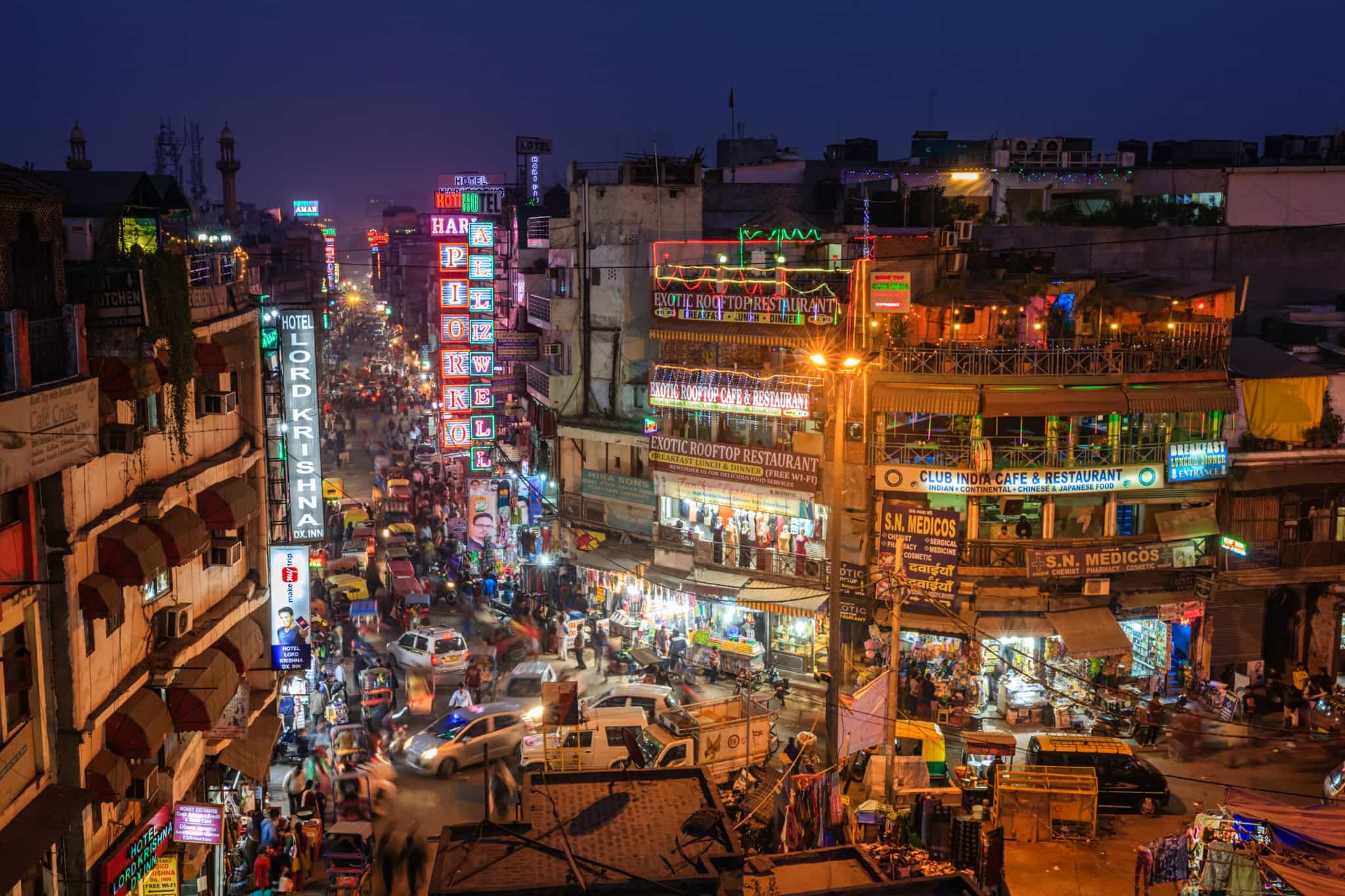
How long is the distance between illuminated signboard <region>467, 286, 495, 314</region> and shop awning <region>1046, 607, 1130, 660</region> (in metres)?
20.5

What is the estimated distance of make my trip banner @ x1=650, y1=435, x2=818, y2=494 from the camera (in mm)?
27719

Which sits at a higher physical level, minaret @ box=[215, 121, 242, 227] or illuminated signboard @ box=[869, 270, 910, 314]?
minaret @ box=[215, 121, 242, 227]

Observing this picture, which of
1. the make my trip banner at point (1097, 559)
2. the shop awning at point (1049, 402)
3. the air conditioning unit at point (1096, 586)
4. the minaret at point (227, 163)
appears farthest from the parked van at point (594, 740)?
the minaret at point (227, 163)

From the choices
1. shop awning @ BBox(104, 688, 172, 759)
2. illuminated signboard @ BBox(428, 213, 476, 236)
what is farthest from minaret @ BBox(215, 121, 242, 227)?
shop awning @ BBox(104, 688, 172, 759)

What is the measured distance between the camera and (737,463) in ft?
94.8

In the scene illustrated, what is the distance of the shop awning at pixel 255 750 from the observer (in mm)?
19484

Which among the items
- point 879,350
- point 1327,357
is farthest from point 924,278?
point 1327,357

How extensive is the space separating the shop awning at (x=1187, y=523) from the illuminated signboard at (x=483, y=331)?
21.1 meters

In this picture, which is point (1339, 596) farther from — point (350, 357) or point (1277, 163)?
point (350, 357)

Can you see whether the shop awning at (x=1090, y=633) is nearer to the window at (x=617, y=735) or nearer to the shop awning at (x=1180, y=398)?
the shop awning at (x=1180, y=398)

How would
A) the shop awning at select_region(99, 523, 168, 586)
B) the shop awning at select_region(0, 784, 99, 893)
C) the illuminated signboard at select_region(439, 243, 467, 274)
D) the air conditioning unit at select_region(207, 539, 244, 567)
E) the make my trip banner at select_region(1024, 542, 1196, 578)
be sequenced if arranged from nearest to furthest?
the shop awning at select_region(0, 784, 99, 893)
the shop awning at select_region(99, 523, 168, 586)
the air conditioning unit at select_region(207, 539, 244, 567)
the make my trip banner at select_region(1024, 542, 1196, 578)
the illuminated signboard at select_region(439, 243, 467, 274)

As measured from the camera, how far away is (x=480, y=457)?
39.7 m

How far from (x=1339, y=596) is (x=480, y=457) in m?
24.5

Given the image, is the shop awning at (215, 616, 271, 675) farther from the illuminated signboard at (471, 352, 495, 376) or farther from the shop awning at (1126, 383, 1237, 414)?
the illuminated signboard at (471, 352, 495, 376)
